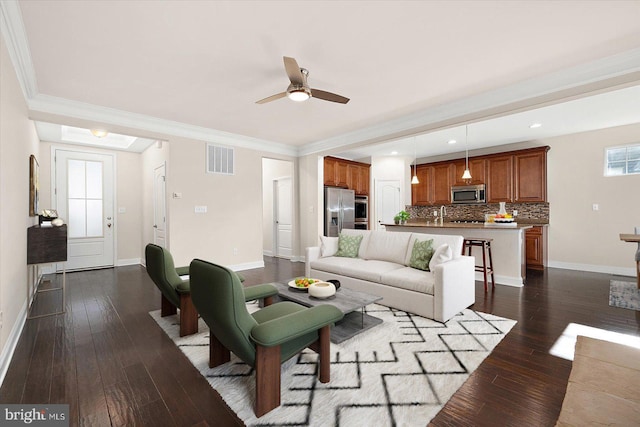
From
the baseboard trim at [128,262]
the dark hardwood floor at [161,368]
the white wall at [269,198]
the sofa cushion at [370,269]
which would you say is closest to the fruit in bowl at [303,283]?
the sofa cushion at [370,269]

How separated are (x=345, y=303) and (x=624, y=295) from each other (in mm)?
4207

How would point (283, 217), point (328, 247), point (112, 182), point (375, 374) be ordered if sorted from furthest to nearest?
point (283, 217)
point (112, 182)
point (328, 247)
point (375, 374)

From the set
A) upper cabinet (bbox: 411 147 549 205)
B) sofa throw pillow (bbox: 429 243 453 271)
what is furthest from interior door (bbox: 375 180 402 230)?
sofa throw pillow (bbox: 429 243 453 271)

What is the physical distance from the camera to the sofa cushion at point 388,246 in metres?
4.07

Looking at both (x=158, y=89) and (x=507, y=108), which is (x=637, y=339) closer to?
(x=507, y=108)

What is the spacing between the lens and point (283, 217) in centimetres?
749

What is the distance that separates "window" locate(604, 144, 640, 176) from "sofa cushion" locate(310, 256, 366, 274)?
530cm

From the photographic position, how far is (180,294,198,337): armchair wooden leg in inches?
107

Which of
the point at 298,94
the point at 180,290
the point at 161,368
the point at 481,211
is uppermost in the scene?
the point at 298,94

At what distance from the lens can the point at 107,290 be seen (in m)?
4.36

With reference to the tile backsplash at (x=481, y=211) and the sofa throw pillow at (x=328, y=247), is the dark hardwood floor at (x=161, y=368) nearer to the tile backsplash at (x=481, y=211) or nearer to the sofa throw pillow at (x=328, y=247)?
the sofa throw pillow at (x=328, y=247)

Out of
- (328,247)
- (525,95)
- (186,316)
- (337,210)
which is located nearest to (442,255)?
(328,247)

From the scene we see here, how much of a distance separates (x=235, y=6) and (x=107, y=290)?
4.41 metres

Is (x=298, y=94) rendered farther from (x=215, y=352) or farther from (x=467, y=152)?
(x=467, y=152)
